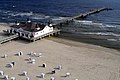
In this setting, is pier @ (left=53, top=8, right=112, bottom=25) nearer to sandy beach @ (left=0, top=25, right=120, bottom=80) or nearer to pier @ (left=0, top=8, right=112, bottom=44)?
pier @ (left=0, top=8, right=112, bottom=44)

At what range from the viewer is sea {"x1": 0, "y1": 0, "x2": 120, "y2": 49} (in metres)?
63.4

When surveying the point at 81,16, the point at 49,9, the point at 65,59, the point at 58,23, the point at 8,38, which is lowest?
the point at 65,59

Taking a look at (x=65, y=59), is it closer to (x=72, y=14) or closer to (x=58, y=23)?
(x=58, y=23)

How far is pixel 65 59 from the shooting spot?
46.8 metres

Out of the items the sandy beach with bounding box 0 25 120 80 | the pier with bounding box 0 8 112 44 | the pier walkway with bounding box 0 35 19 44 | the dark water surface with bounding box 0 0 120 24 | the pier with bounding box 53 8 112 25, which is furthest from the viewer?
the dark water surface with bounding box 0 0 120 24

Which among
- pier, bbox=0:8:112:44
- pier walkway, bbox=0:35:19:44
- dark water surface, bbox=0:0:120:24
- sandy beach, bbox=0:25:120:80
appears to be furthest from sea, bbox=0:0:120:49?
pier walkway, bbox=0:35:19:44

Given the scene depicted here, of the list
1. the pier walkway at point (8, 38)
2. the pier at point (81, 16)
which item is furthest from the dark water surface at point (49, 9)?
the pier walkway at point (8, 38)

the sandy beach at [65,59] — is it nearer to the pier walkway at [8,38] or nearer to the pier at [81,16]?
the pier walkway at [8,38]

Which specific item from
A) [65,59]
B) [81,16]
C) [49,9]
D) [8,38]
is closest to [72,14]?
[81,16]

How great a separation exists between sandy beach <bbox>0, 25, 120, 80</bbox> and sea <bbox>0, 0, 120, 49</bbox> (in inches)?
257

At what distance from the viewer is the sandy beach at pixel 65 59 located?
136 feet

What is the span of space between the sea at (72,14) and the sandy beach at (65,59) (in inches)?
257

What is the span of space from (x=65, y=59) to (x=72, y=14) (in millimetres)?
36850

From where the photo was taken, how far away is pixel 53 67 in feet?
143
